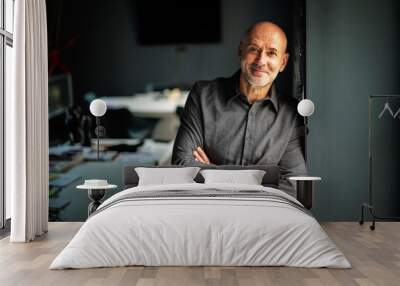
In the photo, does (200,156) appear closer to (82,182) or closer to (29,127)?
(82,182)

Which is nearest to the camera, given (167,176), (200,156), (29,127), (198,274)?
(198,274)

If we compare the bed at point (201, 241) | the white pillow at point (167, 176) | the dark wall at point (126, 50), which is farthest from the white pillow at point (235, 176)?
the bed at point (201, 241)

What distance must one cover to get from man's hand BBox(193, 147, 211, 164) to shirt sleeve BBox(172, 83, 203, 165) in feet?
0.15

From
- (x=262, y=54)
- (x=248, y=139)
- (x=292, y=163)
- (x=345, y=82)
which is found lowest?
(x=292, y=163)

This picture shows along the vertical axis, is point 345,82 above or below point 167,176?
above

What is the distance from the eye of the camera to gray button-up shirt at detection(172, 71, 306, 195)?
809 cm

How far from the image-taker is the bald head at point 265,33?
8174 millimetres

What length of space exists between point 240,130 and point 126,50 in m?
1.78

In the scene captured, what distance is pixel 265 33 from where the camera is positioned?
8.22 meters

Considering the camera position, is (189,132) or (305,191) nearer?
(305,191)

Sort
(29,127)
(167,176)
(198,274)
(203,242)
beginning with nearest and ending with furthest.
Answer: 1. (198,274)
2. (203,242)
3. (29,127)
4. (167,176)

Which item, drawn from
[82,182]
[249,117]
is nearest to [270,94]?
[249,117]

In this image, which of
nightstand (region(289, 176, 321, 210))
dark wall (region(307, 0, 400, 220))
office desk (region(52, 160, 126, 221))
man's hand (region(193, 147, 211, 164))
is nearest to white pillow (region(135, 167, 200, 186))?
man's hand (region(193, 147, 211, 164))

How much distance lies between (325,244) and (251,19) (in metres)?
3.98
